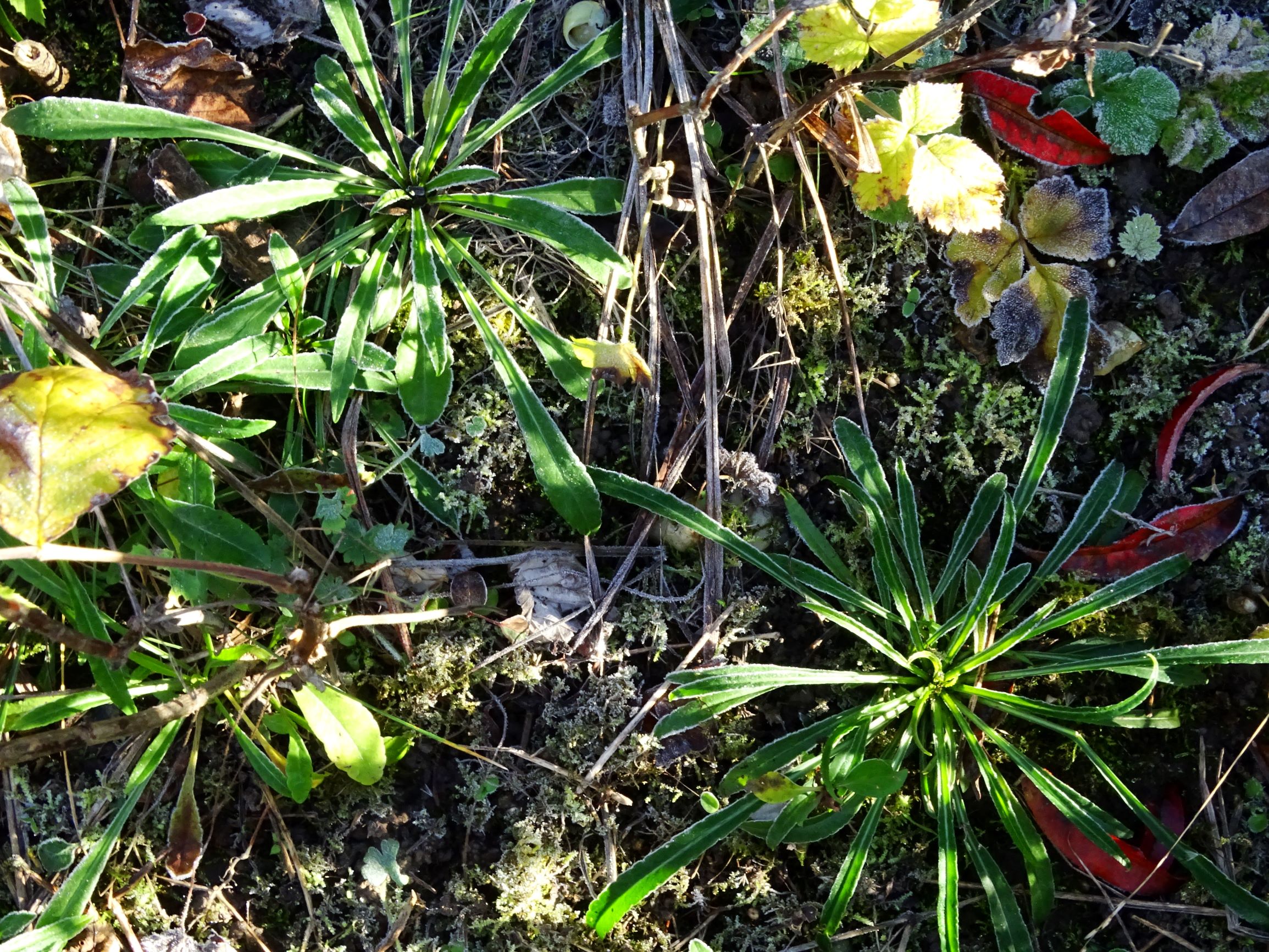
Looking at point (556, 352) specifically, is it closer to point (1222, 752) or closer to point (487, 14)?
point (487, 14)

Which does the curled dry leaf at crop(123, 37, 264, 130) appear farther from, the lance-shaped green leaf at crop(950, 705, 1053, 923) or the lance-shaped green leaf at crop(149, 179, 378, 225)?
the lance-shaped green leaf at crop(950, 705, 1053, 923)

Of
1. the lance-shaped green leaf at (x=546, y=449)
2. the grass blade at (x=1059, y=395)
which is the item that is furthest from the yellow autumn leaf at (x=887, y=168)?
the lance-shaped green leaf at (x=546, y=449)

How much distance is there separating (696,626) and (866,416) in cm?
55

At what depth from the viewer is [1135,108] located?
5.95 ft

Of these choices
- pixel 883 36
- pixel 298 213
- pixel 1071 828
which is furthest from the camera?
pixel 298 213

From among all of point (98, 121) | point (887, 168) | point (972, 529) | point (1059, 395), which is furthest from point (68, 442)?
point (1059, 395)

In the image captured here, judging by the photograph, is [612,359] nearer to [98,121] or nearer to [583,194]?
[583,194]

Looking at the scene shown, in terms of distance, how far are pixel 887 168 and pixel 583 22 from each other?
26.7 inches

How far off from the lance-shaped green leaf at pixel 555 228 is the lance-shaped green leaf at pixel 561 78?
0.10 metres

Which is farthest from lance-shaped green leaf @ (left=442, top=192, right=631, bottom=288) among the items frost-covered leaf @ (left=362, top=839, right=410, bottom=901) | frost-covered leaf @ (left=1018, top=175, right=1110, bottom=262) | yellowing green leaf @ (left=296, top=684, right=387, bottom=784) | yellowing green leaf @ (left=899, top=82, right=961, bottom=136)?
frost-covered leaf @ (left=362, top=839, right=410, bottom=901)

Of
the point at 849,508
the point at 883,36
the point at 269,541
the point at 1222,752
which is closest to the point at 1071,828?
the point at 1222,752

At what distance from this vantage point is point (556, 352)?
183 cm

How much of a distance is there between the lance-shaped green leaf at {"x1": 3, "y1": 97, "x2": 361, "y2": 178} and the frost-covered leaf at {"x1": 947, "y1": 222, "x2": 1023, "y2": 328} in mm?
1439

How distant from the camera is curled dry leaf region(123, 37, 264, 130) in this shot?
6.10 feet
